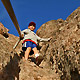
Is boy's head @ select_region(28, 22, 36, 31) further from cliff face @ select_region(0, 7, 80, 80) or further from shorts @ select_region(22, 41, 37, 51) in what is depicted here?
cliff face @ select_region(0, 7, 80, 80)

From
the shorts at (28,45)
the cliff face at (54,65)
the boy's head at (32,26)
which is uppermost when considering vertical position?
the boy's head at (32,26)

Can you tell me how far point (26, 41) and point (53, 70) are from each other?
276 cm

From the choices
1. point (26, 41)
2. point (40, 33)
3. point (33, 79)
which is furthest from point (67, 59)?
point (40, 33)

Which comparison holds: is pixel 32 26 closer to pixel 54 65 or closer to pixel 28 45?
pixel 28 45

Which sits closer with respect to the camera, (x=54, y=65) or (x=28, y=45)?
(x=54, y=65)

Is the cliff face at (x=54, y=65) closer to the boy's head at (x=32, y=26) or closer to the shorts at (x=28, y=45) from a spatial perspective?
the shorts at (x=28, y=45)

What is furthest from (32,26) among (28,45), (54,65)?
(54,65)

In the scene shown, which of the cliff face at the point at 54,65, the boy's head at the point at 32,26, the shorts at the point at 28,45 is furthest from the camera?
the boy's head at the point at 32,26

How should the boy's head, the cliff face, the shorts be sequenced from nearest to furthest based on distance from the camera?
the cliff face < the shorts < the boy's head

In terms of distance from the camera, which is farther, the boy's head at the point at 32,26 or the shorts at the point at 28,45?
the boy's head at the point at 32,26

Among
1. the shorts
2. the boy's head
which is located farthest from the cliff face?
the boy's head

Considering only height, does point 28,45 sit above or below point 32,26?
below

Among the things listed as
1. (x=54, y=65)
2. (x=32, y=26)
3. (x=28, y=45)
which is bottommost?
(x=54, y=65)

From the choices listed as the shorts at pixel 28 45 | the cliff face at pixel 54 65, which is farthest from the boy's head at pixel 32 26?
the cliff face at pixel 54 65
